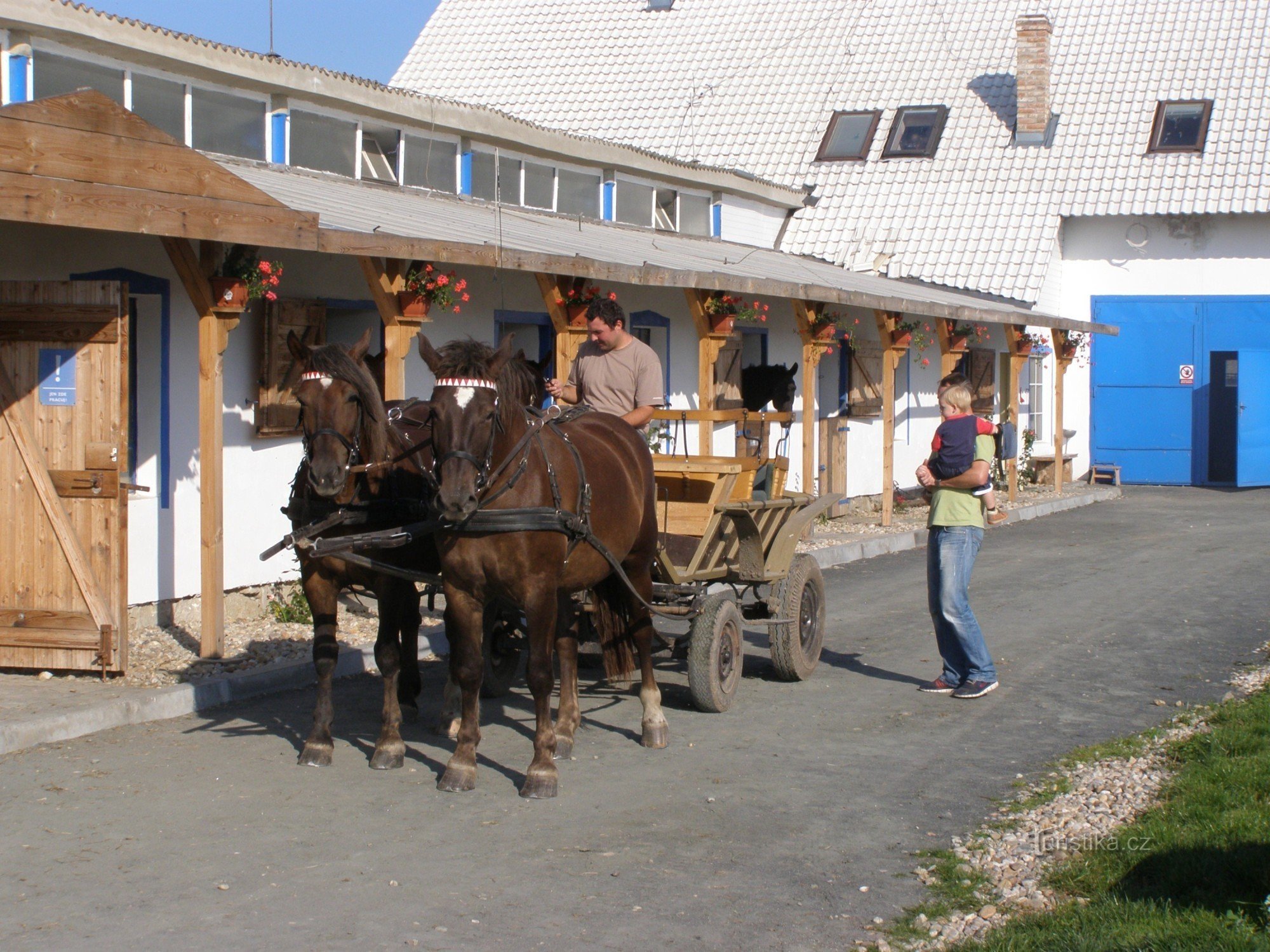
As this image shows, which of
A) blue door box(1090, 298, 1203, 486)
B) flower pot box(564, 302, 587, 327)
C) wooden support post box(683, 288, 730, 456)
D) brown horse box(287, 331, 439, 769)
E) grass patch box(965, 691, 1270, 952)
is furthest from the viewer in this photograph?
blue door box(1090, 298, 1203, 486)

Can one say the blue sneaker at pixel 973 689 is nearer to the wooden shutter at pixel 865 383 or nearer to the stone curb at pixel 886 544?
the stone curb at pixel 886 544

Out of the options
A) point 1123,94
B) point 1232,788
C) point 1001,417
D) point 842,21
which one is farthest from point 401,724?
point 842,21

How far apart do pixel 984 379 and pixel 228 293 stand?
679 inches

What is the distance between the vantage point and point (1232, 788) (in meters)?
5.91

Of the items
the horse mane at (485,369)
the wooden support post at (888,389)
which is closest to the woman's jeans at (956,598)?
the horse mane at (485,369)

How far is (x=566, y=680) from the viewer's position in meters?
7.00

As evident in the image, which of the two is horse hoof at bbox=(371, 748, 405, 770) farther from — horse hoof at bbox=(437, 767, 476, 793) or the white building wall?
the white building wall

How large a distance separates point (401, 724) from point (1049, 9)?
87.4 ft

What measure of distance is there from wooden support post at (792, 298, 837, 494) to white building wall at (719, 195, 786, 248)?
5774mm

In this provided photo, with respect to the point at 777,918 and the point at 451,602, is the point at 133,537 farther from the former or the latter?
the point at 777,918

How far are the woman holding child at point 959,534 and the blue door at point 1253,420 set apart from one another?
59.8 feet

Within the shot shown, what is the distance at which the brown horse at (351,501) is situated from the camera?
6418 millimetres

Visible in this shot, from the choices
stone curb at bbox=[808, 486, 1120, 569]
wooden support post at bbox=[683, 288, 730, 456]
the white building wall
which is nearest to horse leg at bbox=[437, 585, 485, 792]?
stone curb at bbox=[808, 486, 1120, 569]

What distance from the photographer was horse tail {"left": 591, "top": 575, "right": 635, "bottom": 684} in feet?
24.3
